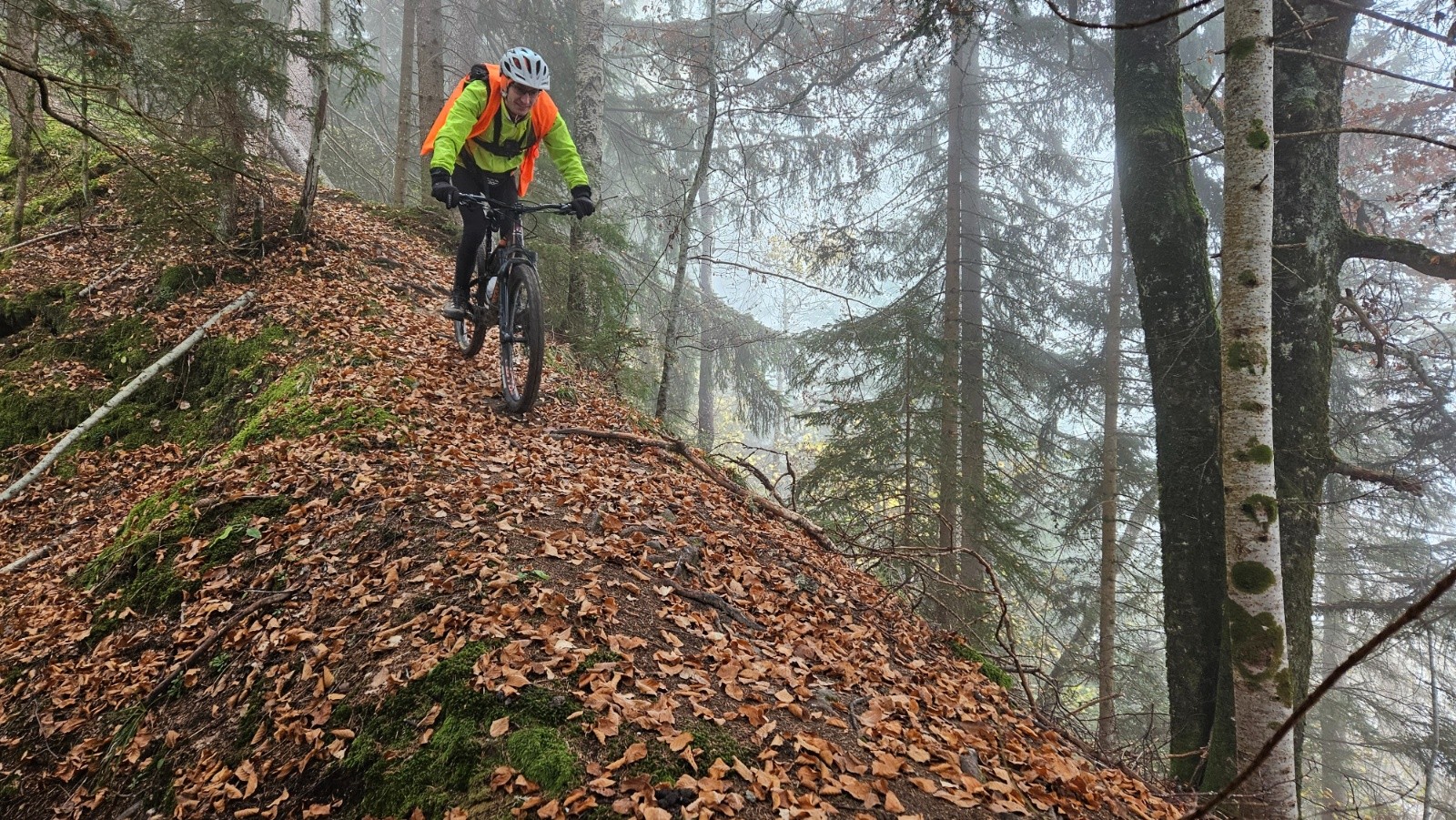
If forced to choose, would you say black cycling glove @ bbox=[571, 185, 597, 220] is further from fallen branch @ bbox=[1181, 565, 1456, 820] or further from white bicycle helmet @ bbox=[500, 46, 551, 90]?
fallen branch @ bbox=[1181, 565, 1456, 820]

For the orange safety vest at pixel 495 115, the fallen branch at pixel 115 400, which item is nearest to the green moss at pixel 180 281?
the fallen branch at pixel 115 400

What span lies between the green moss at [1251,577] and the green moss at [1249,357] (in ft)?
3.90

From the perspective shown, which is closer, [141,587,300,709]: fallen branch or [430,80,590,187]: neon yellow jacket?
[141,587,300,709]: fallen branch

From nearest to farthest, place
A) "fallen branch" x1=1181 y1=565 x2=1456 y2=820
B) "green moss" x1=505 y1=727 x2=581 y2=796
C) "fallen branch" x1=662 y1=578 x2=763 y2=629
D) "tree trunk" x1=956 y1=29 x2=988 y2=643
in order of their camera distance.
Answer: "fallen branch" x1=1181 y1=565 x2=1456 y2=820 → "green moss" x1=505 y1=727 x2=581 y2=796 → "fallen branch" x1=662 y1=578 x2=763 y2=629 → "tree trunk" x1=956 y1=29 x2=988 y2=643

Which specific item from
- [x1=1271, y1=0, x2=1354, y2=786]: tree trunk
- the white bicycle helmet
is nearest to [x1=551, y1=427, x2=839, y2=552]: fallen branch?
the white bicycle helmet

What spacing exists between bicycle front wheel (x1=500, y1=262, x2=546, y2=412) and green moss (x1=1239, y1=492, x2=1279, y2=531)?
4.83m

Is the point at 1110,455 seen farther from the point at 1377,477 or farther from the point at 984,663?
the point at 984,663

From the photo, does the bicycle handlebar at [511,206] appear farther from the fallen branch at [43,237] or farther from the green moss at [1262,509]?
the fallen branch at [43,237]

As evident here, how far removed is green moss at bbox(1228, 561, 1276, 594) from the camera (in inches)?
167

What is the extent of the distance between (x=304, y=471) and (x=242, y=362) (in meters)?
2.75

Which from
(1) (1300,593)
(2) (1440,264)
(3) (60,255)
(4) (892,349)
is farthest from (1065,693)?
(3) (60,255)

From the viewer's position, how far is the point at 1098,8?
10.0m

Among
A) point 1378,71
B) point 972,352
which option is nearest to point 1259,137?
point 1378,71

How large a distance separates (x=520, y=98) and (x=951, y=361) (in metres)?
7.67
